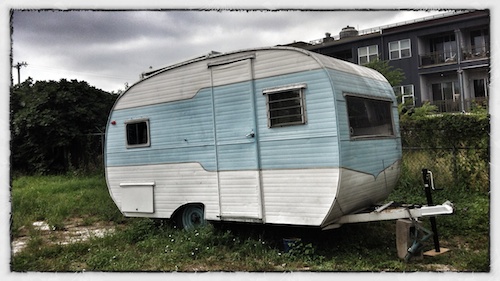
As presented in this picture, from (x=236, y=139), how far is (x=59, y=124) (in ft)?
15.1

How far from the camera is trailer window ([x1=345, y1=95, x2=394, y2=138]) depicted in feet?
16.7

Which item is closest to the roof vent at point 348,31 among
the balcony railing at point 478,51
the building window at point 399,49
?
the balcony railing at point 478,51

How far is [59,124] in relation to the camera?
328 inches

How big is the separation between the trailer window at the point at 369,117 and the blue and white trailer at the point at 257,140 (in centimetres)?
1

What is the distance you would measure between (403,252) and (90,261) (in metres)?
3.67

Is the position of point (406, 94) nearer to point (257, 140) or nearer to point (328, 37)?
point (328, 37)

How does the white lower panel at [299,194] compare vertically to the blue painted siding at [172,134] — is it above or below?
below

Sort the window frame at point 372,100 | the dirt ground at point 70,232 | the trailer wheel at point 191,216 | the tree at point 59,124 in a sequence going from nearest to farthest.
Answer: the window frame at point 372,100 < the tree at point 59,124 < the dirt ground at point 70,232 < the trailer wheel at point 191,216

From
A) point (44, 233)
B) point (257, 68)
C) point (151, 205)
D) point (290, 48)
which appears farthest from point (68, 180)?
point (290, 48)

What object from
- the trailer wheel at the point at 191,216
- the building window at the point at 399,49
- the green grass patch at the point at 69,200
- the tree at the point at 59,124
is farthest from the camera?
the building window at the point at 399,49

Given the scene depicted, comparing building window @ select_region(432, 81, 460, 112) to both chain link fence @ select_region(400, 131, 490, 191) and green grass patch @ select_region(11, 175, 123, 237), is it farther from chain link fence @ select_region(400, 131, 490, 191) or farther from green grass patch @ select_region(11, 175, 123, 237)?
green grass patch @ select_region(11, 175, 123, 237)

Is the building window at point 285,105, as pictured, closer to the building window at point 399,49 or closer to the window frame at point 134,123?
the window frame at point 134,123

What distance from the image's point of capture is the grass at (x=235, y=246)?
4.60m

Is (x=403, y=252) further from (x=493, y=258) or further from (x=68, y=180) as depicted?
(x=68, y=180)
